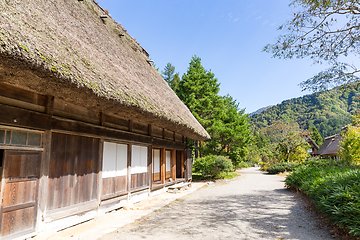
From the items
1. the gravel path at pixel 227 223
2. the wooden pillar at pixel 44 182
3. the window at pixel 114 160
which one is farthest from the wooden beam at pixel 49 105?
the gravel path at pixel 227 223

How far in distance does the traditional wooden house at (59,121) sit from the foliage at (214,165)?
7.79m

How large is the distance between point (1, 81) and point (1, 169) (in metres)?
1.34

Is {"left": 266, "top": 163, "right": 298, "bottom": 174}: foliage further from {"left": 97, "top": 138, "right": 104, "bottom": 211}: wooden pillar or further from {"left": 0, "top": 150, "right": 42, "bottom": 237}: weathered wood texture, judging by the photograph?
{"left": 0, "top": 150, "right": 42, "bottom": 237}: weathered wood texture

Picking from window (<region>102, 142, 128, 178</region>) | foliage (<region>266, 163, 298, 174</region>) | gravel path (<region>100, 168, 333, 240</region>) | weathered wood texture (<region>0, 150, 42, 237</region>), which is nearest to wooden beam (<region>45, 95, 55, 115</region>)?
weathered wood texture (<region>0, 150, 42, 237</region>)

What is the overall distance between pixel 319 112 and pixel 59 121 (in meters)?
79.4

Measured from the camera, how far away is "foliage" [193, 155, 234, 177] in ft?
43.2

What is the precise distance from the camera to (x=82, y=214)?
4.47 metres

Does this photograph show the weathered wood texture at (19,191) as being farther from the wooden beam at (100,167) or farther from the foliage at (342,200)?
the foliage at (342,200)

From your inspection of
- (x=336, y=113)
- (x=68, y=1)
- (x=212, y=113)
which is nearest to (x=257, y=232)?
(x=68, y=1)

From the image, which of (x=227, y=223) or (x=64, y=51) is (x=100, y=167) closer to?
(x=64, y=51)

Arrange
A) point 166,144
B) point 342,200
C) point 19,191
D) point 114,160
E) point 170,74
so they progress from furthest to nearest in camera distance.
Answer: point 170,74
point 166,144
point 114,160
point 342,200
point 19,191

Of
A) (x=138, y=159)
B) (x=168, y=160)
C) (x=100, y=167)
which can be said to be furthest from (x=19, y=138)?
(x=168, y=160)

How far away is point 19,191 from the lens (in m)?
3.35

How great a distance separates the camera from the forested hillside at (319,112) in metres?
59.5
